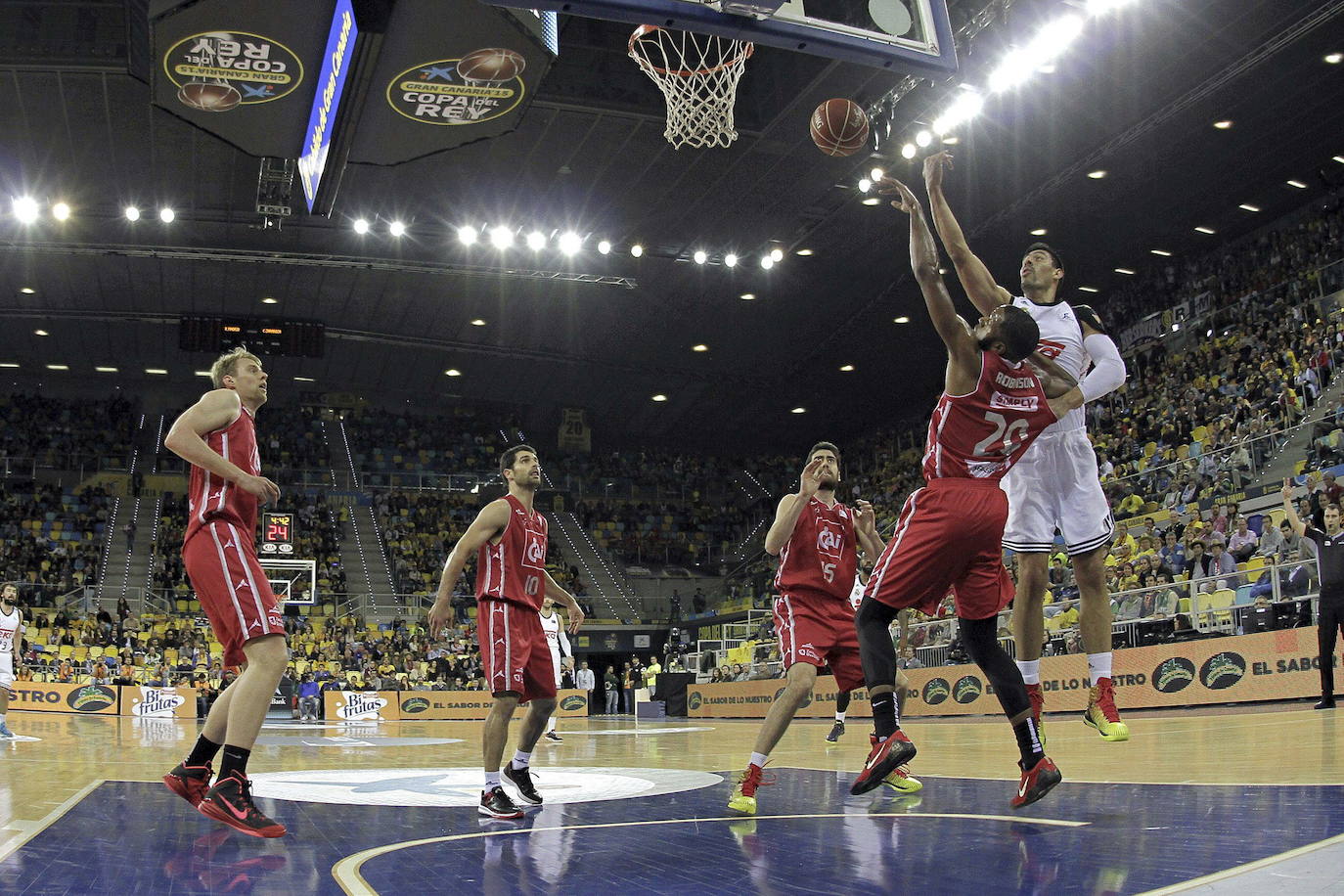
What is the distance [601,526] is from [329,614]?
32.6 feet

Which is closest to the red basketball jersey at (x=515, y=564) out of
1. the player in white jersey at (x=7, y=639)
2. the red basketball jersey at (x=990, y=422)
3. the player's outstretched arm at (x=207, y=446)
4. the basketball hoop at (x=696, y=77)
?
the player's outstretched arm at (x=207, y=446)

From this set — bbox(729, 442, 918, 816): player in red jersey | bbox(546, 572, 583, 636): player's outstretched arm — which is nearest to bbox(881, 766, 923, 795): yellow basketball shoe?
bbox(729, 442, 918, 816): player in red jersey

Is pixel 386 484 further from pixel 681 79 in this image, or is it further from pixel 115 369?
pixel 681 79

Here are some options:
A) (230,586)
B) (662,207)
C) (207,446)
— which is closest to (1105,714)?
(230,586)

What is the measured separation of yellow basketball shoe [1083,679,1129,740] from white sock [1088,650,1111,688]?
29 mm

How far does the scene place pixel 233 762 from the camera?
4.53 meters

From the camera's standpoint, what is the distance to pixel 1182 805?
169 inches

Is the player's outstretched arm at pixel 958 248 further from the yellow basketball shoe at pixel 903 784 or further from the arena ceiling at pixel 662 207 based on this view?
the arena ceiling at pixel 662 207

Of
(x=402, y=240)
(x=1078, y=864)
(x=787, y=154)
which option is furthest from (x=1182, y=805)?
(x=402, y=240)

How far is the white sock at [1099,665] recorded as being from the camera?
5.45 m

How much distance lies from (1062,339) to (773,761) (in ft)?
14.1

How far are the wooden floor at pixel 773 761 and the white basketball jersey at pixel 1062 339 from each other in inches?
69.8

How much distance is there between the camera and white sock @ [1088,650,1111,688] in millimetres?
5449

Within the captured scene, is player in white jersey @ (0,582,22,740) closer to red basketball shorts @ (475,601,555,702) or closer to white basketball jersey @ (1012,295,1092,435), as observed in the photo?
red basketball shorts @ (475,601,555,702)
